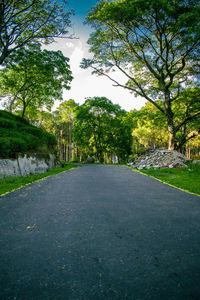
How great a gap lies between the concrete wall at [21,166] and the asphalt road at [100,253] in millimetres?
4488

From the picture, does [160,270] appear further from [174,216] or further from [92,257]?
[174,216]

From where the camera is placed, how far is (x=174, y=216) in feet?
8.87

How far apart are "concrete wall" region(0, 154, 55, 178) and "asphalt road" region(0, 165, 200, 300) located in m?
4.49

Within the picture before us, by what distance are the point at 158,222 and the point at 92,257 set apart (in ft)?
4.37

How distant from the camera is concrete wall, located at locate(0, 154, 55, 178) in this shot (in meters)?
6.95

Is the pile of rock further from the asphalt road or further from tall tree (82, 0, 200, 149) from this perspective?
the asphalt road

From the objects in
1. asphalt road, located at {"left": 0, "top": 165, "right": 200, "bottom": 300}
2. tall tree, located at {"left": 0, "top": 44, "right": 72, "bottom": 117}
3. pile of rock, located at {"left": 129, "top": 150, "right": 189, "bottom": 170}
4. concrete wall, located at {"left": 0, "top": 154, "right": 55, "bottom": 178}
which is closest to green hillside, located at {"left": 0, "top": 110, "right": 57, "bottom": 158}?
concrete wall, located at {"left": 0, "top": 154, "right": 55, "bottom": 178}

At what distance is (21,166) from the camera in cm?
805

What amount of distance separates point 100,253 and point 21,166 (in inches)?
301

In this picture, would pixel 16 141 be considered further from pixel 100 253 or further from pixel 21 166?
pixel 100 253

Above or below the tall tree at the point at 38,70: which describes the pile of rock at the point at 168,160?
below

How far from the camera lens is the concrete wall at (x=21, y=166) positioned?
22.8 feet

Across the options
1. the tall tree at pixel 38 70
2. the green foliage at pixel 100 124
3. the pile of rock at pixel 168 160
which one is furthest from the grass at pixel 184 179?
the green foliage at pixel 100 124

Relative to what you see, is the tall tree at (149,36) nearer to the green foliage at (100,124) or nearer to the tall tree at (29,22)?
the tall tree at (29,22)
